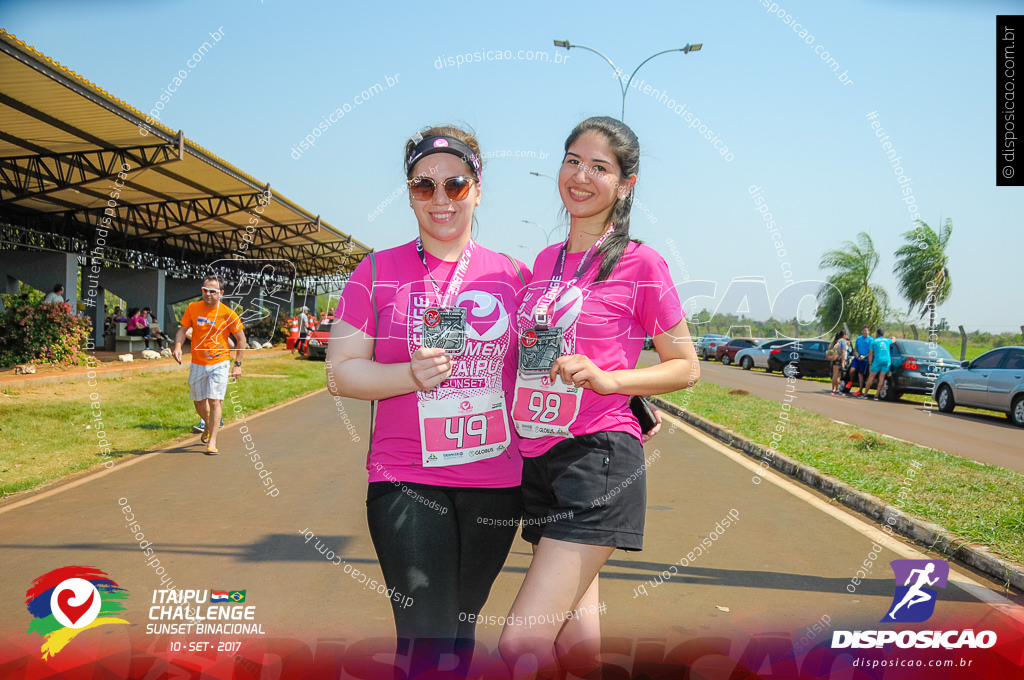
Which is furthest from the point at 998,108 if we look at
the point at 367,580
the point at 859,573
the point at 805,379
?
the point at 805,379

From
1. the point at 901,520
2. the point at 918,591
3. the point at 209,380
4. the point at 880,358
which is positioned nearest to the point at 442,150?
the point at 918,591

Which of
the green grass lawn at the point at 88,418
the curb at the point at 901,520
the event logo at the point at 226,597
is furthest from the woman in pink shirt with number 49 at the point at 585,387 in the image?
the green grass lawn at the point at 88,418

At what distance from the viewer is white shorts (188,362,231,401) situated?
823 centimetres

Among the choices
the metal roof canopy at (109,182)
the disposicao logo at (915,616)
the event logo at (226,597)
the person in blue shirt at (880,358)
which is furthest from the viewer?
the person in blue shirt at (880,358)

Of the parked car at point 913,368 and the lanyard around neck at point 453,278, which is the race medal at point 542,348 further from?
the parked car at point 913,368

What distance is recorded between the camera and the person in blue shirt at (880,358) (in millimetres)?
17891

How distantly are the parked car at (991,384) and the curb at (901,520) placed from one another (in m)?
7.91

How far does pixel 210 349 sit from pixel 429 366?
6946mm

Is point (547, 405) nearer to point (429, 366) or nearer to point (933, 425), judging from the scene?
point (429, 366)

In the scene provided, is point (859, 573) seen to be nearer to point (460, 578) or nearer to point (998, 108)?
point (998, 108)

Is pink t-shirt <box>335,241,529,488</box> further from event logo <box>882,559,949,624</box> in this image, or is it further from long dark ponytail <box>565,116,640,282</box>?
event logo <box>882,559,949,624</box>

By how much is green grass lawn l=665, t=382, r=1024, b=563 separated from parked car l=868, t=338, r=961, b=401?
763 centimetres

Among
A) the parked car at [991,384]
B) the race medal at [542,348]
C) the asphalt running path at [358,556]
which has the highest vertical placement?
the race medal at [542,348]

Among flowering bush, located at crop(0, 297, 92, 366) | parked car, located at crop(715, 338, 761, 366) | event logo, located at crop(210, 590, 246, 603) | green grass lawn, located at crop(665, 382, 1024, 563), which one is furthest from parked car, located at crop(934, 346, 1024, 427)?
parked car, located at crop(715, 338, 761, 366)
